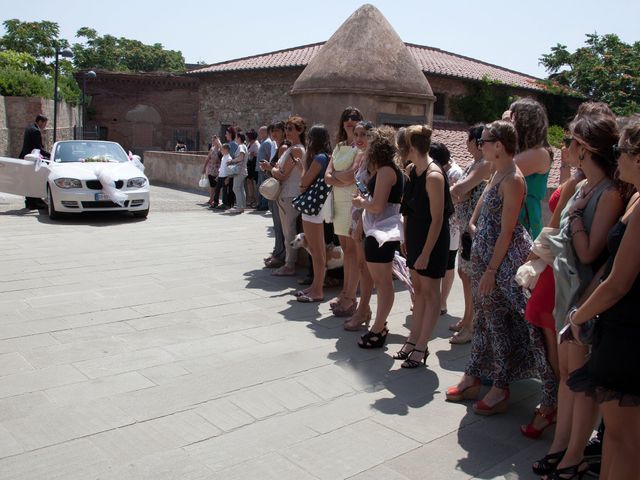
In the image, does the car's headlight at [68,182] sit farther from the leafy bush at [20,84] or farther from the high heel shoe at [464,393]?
the leafy bush at [20,84]

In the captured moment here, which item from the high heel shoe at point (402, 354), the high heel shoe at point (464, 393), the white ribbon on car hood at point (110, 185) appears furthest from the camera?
the white ribbon on car hood at point (110, 185)

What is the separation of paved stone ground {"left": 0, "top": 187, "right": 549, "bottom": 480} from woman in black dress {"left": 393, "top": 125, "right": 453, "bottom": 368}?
32 centimetres

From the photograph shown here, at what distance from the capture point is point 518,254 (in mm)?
4055

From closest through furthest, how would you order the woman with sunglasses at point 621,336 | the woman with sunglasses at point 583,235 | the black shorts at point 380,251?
the woman with sunglasses at point 621,336 < the woman with sunglasses at point 583,235 < the black shorts at point 380,251

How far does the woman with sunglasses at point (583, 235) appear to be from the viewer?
308 centimetres

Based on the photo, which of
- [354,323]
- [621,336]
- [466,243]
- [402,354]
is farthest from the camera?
[354,323]

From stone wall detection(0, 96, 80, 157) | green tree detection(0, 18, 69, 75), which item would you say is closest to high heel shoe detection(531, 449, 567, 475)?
stone wall detection(0, 96, 80, 157)

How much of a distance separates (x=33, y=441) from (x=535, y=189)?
3622 millimetres

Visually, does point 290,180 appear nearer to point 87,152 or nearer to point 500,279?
point 500,279

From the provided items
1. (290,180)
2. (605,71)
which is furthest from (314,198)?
(605,71)

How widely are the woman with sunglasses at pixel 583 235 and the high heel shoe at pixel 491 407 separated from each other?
83 cm

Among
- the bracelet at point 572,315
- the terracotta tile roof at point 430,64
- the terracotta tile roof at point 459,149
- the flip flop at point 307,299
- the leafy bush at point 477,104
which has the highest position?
the terracotta tile roof at point 430,64

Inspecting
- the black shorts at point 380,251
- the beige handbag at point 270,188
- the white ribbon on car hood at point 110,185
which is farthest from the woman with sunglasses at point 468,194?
the white ribbon on car hood at point 110,185

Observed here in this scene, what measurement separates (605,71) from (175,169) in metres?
31.9
